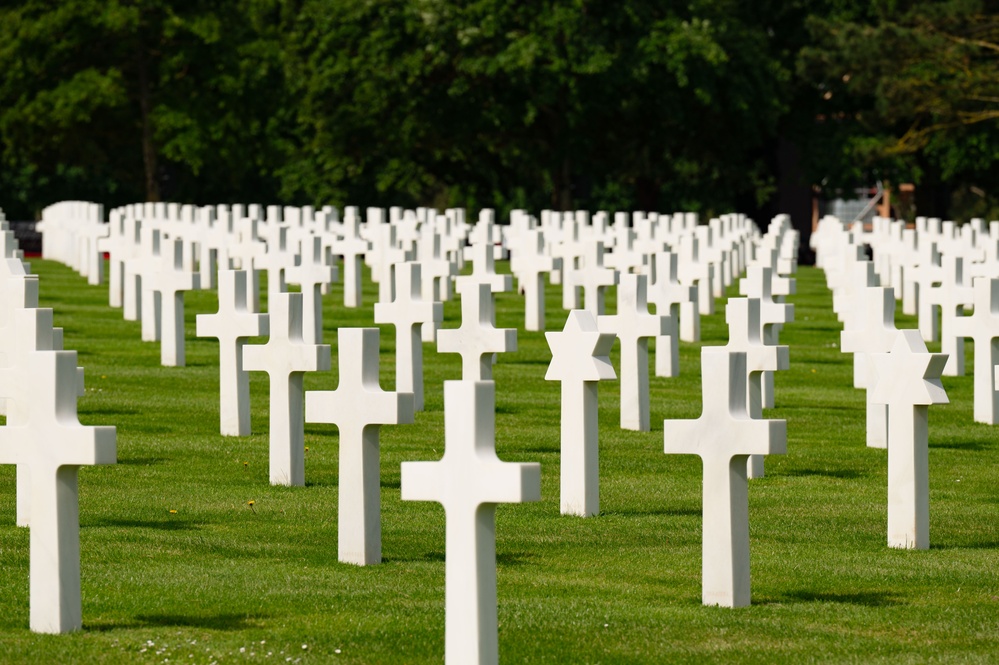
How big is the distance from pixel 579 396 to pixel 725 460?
2.07 meters

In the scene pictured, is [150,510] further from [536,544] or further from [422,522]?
[536,544]

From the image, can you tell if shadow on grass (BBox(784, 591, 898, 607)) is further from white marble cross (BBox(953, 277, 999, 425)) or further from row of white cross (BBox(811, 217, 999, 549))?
white marble cross (BBox(953, 277, 999, 425))

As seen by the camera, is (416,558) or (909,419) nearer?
(416,558)

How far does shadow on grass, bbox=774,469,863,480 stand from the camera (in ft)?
36.9

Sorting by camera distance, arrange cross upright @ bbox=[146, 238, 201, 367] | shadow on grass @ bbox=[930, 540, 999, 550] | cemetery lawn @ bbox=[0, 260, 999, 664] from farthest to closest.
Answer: cross upright @ bbox=[146, 238, 201, 367]
shadow on grass @ bbox=[930, 540, 999, 550]
cemetery lawn @ bbox=[0, 260, 999, 664]

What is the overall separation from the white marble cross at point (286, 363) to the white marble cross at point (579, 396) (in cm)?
119

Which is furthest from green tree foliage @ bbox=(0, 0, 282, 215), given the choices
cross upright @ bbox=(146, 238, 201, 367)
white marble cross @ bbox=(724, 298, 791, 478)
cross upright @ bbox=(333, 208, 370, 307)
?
white marble cross @ bbox=(724, 298, 791, 478)

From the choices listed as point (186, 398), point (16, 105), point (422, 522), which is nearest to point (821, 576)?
point (422, 522)

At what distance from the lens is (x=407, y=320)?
42.4 feet

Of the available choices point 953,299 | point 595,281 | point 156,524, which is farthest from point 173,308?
point 156,524

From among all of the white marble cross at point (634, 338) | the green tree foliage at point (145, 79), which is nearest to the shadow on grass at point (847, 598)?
the white marble cross at point (634, 338)

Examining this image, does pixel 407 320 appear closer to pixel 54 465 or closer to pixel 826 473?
pixel 826 473

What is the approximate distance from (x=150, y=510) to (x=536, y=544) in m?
1.93

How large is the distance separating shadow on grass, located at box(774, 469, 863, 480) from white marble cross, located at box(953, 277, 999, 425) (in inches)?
115
